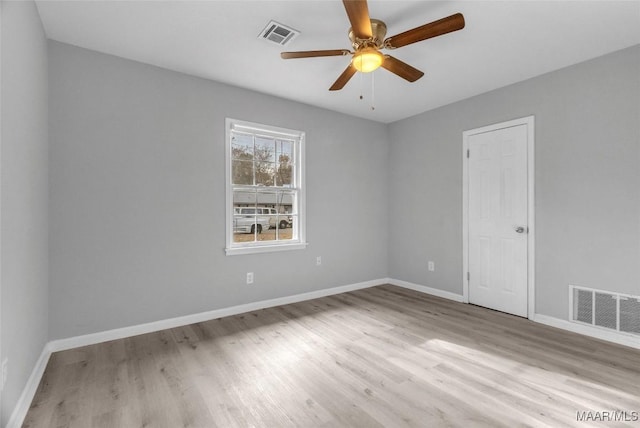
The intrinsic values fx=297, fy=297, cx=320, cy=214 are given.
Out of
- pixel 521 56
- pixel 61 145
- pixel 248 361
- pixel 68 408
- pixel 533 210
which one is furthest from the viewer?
pixel 533 210

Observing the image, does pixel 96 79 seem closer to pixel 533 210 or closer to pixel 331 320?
pixel 331 320

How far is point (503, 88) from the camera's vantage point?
3.44 meters

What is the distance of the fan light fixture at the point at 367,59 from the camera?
206 cm

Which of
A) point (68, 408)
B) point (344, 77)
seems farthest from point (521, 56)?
point (68, 408)

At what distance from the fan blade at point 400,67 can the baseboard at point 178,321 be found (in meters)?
2.81

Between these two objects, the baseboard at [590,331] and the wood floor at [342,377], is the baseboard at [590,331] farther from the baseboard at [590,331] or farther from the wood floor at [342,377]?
the wood floor at [342,377]

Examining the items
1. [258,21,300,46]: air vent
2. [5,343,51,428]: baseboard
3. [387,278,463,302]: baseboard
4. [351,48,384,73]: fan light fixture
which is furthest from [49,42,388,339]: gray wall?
[351,48,384,73]: fan light fixture

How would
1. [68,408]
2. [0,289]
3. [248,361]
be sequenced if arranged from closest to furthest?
[0,289] < [68,408] < [248,361]

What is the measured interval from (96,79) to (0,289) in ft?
6.69

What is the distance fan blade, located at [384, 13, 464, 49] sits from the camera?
1.72 metres

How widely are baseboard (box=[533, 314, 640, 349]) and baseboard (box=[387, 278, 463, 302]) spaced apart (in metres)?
0.90

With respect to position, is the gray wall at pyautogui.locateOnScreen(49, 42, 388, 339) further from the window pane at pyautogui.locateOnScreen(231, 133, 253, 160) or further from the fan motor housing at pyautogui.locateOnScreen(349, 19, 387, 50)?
the fan motor housing at pyautogui.locateOnScreen(349, 19, 387, 50)

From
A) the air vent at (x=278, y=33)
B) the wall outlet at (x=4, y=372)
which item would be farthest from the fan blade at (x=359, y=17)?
the wall outlet at (x=4, y=372)

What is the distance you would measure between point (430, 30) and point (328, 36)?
3.04 ft
